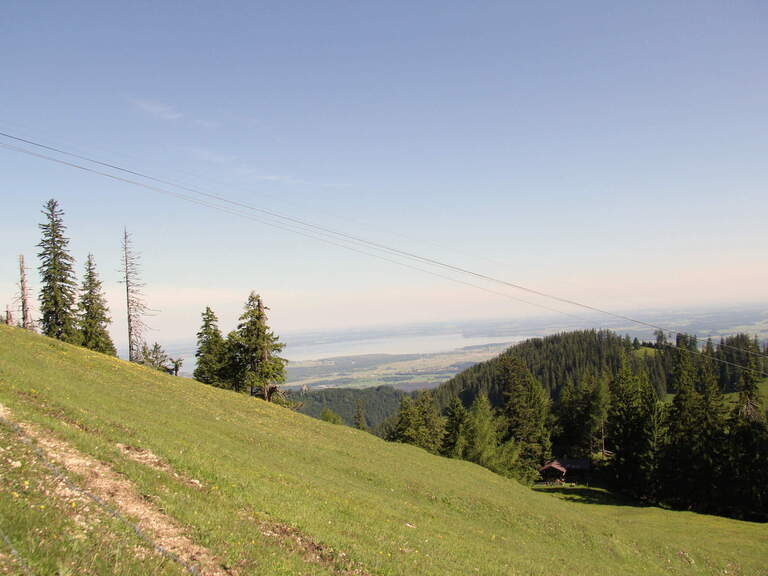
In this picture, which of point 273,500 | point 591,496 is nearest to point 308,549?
point 273,500

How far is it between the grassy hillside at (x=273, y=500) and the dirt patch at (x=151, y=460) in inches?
7.2

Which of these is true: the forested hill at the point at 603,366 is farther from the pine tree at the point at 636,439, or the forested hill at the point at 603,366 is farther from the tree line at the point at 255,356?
the tree line at the point at 255,356

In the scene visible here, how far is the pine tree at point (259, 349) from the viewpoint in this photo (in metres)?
55.4

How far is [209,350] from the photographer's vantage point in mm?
66625

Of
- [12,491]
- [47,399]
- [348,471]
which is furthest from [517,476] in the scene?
[12,491]

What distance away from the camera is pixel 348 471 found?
28.5 meters

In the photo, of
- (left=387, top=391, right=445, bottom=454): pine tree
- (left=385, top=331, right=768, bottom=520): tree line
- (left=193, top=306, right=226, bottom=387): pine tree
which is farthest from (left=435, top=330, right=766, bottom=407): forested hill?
(left=193, top=306, right=226, bottom=387): pine tree

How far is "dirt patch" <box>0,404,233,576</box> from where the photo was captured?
965 cm

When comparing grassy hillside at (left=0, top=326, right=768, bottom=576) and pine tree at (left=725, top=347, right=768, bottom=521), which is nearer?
grassy hillside at (left=0, top=326, right=768, bottom=576)

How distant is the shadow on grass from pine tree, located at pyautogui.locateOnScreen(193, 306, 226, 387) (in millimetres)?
56330

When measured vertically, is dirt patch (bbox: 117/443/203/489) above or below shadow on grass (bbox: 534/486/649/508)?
above

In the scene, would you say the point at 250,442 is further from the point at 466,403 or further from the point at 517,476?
the point at 466,403

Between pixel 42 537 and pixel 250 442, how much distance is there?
20637mm

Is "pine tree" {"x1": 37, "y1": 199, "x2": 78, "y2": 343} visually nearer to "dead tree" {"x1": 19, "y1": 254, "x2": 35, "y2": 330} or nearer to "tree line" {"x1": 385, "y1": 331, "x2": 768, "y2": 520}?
"dead tree" {"x1": 19, "y1": 254, "x2": 35, "y2": 330}
